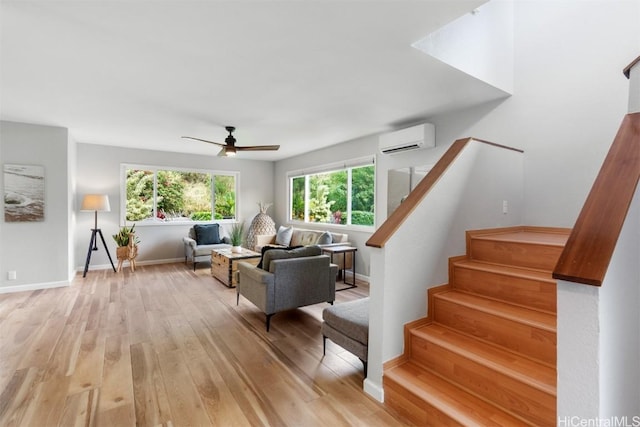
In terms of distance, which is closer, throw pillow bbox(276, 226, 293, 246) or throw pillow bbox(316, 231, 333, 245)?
throw pillow bbox(316, 231, 333, 245)

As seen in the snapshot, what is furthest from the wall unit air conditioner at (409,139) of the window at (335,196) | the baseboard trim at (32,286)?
the baseboard trim at (32,286)

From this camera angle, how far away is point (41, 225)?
14.9 feet

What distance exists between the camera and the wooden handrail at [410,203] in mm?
2034

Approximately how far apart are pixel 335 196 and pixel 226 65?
3.84m

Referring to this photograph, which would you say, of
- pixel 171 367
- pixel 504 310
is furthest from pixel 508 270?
pixel 171 367

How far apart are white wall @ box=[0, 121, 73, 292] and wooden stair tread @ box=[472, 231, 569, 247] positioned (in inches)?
226

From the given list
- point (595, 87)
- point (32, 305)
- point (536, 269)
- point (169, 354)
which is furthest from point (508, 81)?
point (32, 305)

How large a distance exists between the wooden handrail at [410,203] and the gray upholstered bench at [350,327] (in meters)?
0.67

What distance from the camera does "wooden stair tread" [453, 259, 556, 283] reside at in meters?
2.03

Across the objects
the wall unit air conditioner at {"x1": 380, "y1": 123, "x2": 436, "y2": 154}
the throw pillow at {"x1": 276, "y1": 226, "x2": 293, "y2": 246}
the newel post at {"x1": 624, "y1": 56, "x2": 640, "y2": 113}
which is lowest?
the throw pillow at {"x1": 276, "y1": 226, "x2": 293, "y2": 246}

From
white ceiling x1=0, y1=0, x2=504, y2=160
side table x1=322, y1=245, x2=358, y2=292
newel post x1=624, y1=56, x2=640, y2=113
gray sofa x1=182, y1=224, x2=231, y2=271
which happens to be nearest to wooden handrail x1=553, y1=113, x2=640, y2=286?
newel post x1=624, y1=56, x2=640, y2=113

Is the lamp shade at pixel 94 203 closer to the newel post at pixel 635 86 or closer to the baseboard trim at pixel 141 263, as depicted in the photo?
the baseboard trim at pixel 141 263

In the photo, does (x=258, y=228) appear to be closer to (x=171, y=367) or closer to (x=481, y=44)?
(x=171, y=367)

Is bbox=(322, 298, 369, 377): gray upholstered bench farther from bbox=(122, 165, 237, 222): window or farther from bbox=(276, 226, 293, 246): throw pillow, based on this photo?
bbox=(122, 165, 237, 222): window
